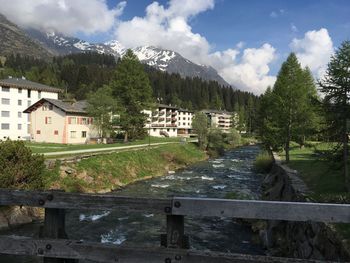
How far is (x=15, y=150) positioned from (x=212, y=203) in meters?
24.5

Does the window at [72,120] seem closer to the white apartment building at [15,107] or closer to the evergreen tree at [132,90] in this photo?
the evergreen tree at [132,90]

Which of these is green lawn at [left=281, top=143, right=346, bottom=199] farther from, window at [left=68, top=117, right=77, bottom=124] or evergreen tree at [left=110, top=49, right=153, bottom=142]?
evergreen tree at [left=110, top=49, right=153, bottom=142]

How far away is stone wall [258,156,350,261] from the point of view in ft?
39.2

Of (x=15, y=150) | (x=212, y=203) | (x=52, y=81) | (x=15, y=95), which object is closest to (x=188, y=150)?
(x=15, y=95)

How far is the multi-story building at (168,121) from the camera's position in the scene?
104012 mm

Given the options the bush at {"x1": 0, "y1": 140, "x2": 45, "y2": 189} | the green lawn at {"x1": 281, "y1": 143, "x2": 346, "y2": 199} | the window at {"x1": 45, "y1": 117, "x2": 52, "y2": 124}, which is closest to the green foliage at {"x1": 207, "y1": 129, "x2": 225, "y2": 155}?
the window at {"x1": 45, "y1": 117, "x2": 52, "y2": 124}

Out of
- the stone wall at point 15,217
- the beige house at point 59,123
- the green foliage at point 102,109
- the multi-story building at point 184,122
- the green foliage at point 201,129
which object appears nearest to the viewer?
the stone wall at point 15,217

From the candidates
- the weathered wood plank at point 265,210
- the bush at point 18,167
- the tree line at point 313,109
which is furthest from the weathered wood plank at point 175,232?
the bush at point 18,167

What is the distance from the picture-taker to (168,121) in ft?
424

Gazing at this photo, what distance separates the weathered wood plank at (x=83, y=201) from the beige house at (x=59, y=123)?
57.3 m

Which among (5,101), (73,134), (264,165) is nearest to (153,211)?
(264,165)

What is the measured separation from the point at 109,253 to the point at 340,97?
19.2 metres

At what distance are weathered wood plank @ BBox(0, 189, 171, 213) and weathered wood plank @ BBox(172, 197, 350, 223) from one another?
0.27 m

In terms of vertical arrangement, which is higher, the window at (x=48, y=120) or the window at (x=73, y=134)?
the window at (x=48, y=120)
